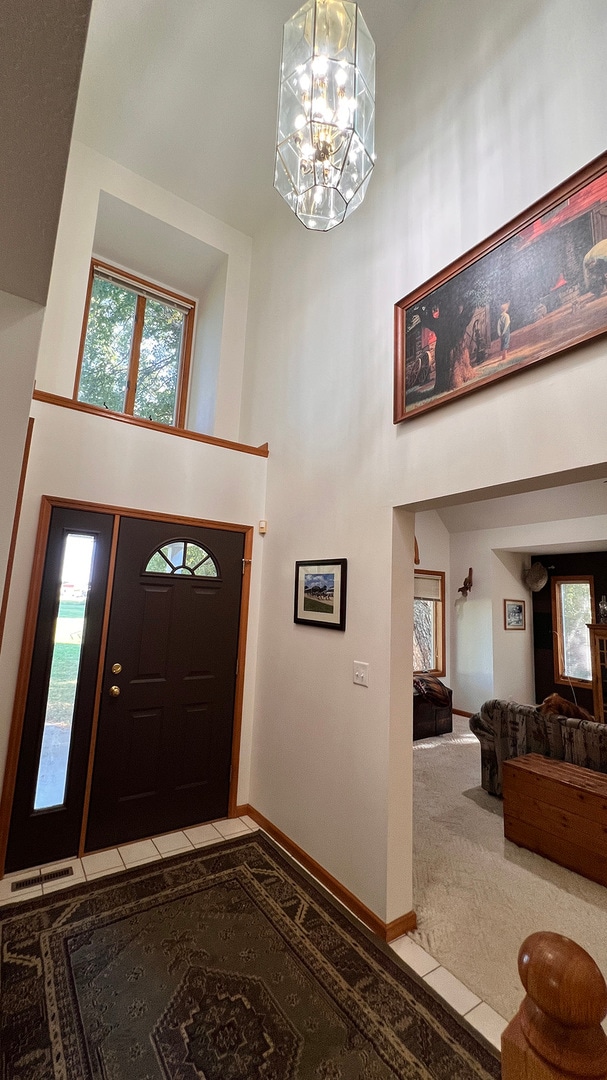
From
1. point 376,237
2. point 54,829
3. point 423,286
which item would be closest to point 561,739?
point 423,286

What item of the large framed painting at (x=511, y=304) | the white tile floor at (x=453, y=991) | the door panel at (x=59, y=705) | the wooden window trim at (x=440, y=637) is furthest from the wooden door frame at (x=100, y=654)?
the wooden window trim at (x=440, y=637)

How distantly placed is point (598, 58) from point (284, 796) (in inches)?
157

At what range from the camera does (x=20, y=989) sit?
1804mm

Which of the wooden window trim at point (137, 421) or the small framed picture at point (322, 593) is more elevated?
the wooden window trim at point (137, 421)

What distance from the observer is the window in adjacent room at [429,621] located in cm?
686

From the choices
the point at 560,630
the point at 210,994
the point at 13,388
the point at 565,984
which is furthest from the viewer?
the point at 560,630

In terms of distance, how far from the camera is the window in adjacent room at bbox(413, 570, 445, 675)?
6855 mm

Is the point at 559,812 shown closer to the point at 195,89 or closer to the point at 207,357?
the point at 207,357

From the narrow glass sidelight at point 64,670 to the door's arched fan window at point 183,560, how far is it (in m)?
0.42

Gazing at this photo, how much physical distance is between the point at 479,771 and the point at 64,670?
382cm

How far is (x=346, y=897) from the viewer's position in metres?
2.36

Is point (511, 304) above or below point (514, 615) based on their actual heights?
above

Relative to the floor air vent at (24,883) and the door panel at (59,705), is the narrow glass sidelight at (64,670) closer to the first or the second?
the door panel at (59,705)

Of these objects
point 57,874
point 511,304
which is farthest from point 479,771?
point 511,304
